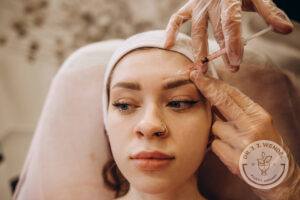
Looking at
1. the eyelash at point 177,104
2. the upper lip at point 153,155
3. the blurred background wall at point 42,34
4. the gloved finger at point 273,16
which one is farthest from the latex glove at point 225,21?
the blurred background wall at point 42,34

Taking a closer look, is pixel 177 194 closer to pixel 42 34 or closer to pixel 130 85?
pixel 130 85

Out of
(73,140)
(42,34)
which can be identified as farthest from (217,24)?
(42,34)

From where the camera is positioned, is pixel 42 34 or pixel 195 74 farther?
pixel 42 34

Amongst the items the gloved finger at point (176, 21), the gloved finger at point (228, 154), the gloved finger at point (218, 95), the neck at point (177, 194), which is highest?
the gloved finger at point (176, 21)

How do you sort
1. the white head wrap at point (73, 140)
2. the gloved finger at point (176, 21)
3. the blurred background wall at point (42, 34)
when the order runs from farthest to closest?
the blurred background wall at point (42, 34) → the white head wrap at point (73, 140) → the gloved finger at point (176, 21)

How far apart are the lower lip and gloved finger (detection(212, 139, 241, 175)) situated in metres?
0.13

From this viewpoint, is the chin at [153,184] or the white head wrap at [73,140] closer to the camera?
the chin at [153,184]

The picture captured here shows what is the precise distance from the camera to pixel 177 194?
114 centimetres

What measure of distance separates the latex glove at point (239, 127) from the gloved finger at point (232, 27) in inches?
3.7

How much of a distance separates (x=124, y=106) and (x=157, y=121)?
0.13 m

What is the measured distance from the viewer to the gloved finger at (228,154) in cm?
104

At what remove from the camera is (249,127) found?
1.01 metres

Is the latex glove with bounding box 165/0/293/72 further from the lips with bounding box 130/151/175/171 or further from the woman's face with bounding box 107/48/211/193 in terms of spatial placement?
the lips with bounding box 130/151/175/171

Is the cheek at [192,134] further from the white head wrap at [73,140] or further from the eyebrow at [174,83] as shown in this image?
the white head wrap at [73,140]
